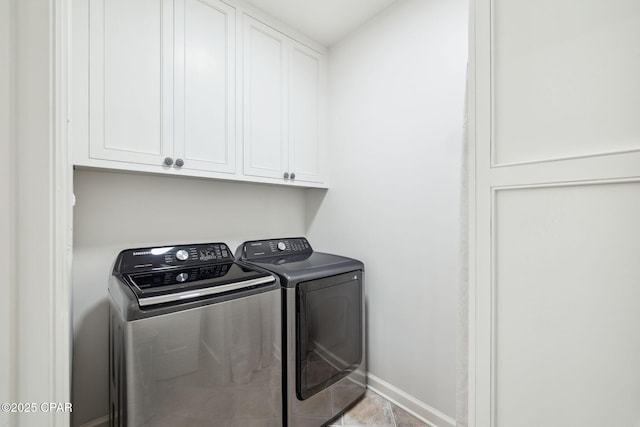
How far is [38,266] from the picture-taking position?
1.57ft

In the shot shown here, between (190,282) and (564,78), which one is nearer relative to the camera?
(564,78)

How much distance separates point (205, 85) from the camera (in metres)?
1.46

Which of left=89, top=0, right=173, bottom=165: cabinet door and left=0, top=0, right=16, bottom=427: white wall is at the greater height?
left=89, top=0, right=173, bottom=165: cabinet door

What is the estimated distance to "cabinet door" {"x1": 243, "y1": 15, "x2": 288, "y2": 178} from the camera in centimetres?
162

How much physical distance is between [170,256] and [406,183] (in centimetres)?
149

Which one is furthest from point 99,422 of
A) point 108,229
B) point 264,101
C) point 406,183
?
point 406,183

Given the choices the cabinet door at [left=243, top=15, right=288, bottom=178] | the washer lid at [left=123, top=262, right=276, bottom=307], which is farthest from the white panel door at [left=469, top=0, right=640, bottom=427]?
the cabinet door at [left=243, top=15, right=288, bottom=178]

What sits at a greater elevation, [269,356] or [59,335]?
[59,335]

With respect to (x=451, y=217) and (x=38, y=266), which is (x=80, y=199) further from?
(x=451, y=217)

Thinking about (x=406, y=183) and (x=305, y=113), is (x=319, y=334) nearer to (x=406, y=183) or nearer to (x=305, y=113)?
(x=406, y=183)

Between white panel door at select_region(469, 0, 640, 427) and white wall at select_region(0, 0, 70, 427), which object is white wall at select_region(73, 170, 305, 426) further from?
white panel door at select_region(469, 0, 640, 427)

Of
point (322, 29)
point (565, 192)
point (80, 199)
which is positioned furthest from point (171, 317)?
point (322, 29)

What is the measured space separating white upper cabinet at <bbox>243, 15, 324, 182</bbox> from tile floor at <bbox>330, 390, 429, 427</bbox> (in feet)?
5.14

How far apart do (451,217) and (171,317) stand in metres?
1.39
